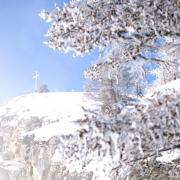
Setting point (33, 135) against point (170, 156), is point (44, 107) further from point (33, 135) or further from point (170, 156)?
point (170, 156)

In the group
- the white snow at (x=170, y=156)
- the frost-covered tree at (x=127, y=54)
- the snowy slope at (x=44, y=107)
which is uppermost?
the snowy slope at (x=44, y=107)

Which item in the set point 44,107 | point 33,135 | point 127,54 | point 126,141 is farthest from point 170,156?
point 44,107

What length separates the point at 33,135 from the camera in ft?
125

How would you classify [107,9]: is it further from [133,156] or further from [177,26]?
[133,156]

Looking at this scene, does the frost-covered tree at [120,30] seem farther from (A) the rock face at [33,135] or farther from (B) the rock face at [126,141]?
(A) the rock face at [33,135]

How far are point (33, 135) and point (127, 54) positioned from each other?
31278mm

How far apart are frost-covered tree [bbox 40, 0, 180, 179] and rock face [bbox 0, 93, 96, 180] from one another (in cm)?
1953

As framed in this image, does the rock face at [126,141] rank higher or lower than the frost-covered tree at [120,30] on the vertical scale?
lower

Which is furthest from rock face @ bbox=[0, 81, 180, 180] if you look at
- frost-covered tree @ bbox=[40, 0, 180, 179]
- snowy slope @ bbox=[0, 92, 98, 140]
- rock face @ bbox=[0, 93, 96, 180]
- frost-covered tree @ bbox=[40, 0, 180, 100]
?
snowy slope @ bbox=[0, 92, 98, 140]

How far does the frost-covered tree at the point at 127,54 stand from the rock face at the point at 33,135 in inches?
769

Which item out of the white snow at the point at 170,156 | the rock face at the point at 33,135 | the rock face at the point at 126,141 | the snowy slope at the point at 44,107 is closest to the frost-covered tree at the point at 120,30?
the rock face at the point at 126,141

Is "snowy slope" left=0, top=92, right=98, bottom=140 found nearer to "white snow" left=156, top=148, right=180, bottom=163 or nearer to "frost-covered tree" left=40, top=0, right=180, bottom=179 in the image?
"frost-covered tree" left=40, top=0, right=180, bottom=179

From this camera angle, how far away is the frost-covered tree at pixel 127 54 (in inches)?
215

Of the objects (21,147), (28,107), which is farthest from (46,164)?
(28,107)
